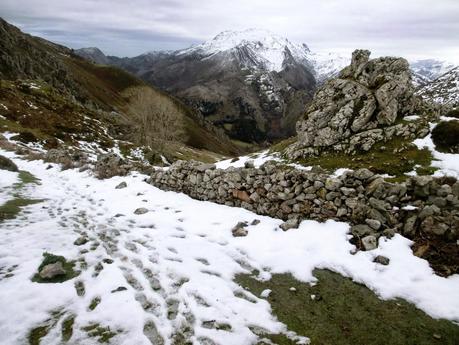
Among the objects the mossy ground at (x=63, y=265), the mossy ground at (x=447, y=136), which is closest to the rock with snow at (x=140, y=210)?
the mossy ground at (x=63, y=265)

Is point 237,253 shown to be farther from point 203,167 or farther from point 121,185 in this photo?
point 121,185

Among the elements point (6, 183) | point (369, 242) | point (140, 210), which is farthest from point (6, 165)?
point (369, 242)

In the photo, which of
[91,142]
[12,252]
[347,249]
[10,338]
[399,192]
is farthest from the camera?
[91,142]

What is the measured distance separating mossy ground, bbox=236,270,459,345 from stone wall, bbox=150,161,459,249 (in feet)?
10.3

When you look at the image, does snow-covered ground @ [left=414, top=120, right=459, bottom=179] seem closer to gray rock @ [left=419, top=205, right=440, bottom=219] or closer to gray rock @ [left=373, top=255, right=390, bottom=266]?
gray rock @ [left=419, top=205, right=440, bottom=219]

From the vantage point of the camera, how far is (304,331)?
8.09 meters

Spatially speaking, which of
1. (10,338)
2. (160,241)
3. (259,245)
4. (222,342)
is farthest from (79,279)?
(259,245)

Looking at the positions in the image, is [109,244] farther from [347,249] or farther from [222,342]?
[347,249]

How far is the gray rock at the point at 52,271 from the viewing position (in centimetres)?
951

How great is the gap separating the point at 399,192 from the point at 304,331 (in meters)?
7.20

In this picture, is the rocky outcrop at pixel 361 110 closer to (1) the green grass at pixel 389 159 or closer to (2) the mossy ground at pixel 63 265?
(1) the green grass at pixel 389 159

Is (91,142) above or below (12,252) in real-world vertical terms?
below

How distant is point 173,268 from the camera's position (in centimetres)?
1073

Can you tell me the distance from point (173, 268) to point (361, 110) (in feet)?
77.5
